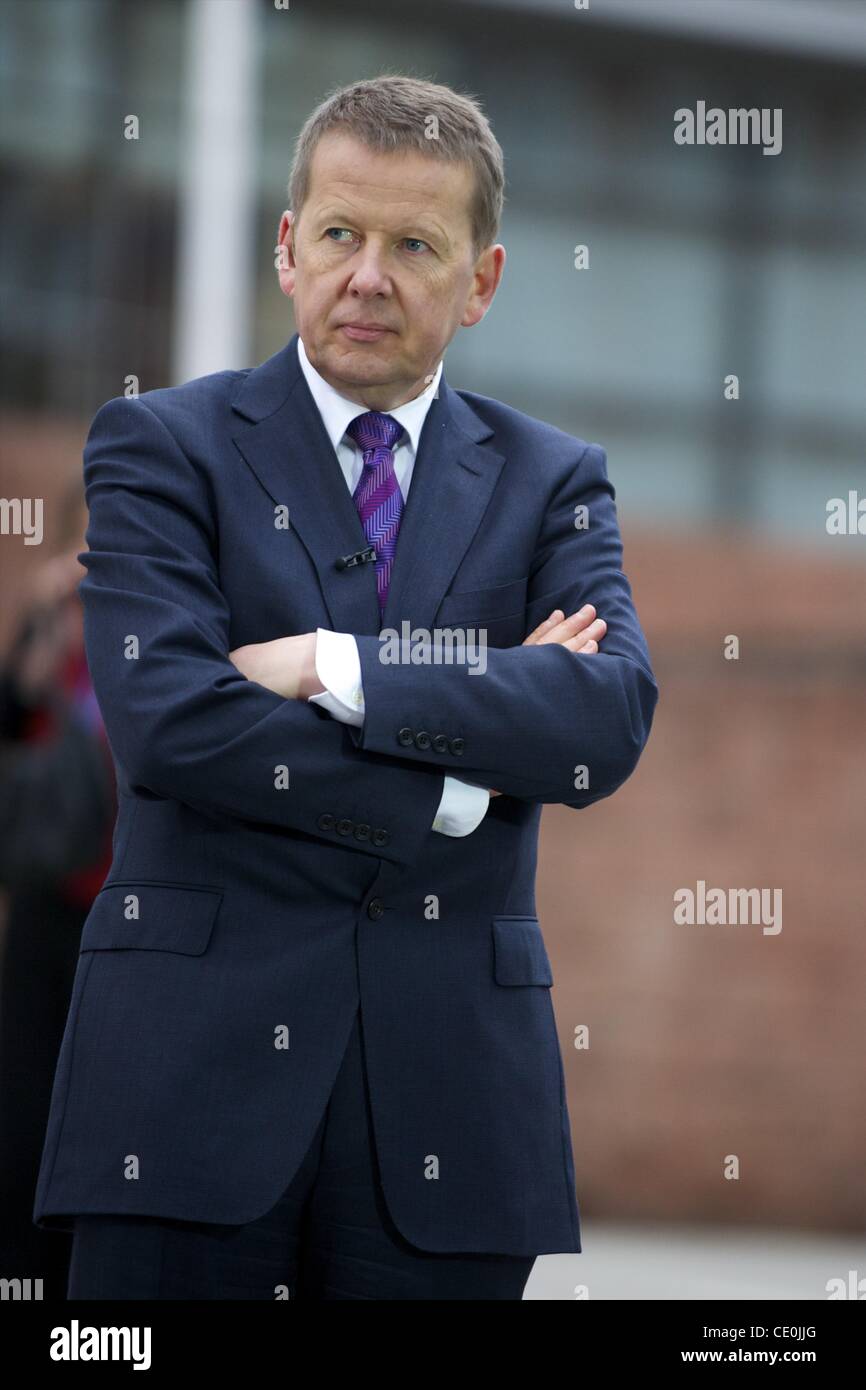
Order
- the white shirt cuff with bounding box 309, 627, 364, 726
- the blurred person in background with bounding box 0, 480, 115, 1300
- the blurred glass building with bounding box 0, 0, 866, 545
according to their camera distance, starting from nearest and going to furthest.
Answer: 1. the white shirt cuff with bounding box 309, 627, 364, 726
2. the blurred person in background with bounding box 0, 480, 115, 1300
3. the blurred glass building with bounding box 0, 0, 866, 545

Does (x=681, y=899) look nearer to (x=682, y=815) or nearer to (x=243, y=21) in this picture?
(x=682, y=815)

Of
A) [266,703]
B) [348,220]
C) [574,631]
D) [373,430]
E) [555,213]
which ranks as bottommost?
[266,703]

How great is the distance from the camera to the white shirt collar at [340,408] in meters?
2.71

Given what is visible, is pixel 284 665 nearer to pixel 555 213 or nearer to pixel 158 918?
pixel 158 918

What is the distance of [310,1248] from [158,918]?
455 millimetres

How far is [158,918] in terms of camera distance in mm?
2424

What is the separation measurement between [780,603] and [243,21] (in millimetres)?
3835

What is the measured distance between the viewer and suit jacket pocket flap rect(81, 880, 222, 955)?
241 cm

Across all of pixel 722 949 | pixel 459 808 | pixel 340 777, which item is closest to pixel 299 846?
pixel 340 777

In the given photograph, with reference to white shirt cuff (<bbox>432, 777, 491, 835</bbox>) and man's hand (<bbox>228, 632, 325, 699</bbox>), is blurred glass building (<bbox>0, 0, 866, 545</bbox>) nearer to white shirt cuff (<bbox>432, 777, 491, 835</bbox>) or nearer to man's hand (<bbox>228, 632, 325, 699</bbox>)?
man's hand (<bbox>228, 632, 325, 699</bbox>)

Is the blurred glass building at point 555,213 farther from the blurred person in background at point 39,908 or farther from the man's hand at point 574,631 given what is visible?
the man's hand at point 574,631

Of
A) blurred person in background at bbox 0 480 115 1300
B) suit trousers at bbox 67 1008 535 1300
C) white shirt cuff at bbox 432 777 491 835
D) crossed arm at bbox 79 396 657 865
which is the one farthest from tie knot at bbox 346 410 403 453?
blurred person in background at bbox 0 480 115 1300

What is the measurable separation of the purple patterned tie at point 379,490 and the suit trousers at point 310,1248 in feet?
2.07
